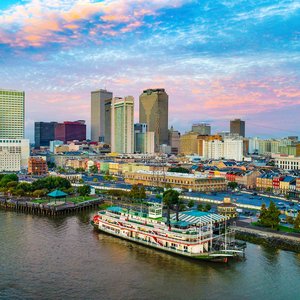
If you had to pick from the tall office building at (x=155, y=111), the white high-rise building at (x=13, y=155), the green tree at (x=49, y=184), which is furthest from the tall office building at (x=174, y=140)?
the green tree at (x=49, y=184)

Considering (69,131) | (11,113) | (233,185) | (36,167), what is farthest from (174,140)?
(233,185)

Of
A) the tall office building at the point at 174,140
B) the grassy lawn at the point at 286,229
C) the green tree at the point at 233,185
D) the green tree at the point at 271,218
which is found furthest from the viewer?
the tall office building at the point at 174,140

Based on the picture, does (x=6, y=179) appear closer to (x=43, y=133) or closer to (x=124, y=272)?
(x=124, y=272)

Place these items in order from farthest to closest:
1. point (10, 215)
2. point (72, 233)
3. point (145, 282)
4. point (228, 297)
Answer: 1. point (10, 215)
2. point (72, 233)
3. point (145, 282)
4. point (228, 297)

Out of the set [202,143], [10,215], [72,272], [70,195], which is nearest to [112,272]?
[72,272]

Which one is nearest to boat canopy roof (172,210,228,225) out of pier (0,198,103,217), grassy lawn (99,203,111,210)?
grassy lawn (99,203,111,210)

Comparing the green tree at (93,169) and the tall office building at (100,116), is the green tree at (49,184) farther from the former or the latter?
the tall office building at (100,116)

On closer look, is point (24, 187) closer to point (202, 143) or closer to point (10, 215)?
point (10, 215)
